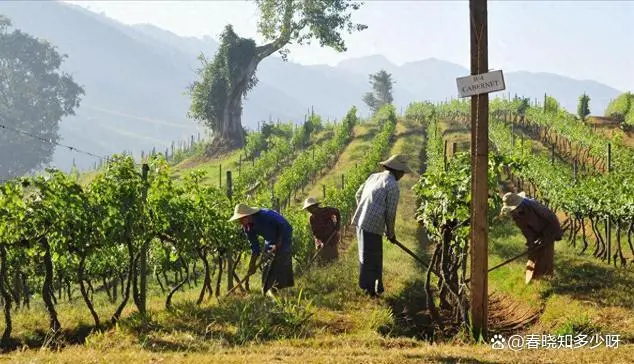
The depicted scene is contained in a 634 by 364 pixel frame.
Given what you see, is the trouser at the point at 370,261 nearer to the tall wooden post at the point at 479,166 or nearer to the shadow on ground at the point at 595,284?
the tall wooden post at the point at 479,166

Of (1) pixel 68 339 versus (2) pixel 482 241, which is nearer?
(2) pixel 482 241

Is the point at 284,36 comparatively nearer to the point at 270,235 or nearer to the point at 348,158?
the point at 348,158

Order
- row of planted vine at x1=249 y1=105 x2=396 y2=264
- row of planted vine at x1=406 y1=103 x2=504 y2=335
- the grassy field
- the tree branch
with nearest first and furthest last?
the grassy field → row of planted vine at x1=406 y1=103 x2=504 y2=335 → row of planted vine at x1=249 y1=105 x2=396 y2=264 → the tree branch

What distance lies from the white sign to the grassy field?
113 inches

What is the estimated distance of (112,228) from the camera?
8.41 meters

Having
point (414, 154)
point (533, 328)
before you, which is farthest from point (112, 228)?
point (414, 154)

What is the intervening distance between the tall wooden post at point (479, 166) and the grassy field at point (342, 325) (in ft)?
2.10

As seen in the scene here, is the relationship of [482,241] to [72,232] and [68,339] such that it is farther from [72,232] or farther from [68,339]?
[68,339]

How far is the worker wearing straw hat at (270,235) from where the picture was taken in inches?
344

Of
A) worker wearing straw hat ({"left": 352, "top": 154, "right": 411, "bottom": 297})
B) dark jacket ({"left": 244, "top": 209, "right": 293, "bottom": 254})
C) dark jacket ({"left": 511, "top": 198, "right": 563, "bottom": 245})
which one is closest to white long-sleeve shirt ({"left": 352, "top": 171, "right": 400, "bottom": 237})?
worker wearing straw hat ({"left": 352, "top": 154, "right": 411, "bottom": 297})

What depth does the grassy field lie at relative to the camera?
5559mm

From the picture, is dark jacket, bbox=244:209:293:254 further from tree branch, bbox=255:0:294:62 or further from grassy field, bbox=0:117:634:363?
tree branch, bbox=255:0:294:62

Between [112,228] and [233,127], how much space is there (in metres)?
43.1

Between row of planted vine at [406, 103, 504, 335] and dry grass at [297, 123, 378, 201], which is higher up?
dry grass at [297, 123, 378, 201]
